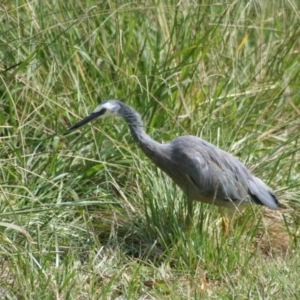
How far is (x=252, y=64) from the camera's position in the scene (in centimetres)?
710

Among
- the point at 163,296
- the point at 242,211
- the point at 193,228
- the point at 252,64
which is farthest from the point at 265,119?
the point at 163,296

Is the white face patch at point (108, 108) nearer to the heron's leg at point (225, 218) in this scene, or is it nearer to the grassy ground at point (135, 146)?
the grassy ground at point (135, 146)

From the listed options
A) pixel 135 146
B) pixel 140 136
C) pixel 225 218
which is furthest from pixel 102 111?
pixel 225 218

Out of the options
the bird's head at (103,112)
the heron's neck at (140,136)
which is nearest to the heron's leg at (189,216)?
the heron's neck at (140,136)

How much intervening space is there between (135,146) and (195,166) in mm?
555

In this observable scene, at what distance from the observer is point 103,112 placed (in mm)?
5598

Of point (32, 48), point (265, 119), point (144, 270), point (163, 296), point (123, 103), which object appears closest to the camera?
point (163, 296)

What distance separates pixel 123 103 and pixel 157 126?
658 mm

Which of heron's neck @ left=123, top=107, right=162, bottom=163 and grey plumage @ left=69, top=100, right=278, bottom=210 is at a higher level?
heron's neck @ left=123, top=107, right=162, bottom=163

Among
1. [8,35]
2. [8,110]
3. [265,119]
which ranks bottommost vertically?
[265,119]

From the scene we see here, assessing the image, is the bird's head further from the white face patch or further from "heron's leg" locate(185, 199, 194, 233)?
"heron's leg" locate(185, 199, 194, 233)

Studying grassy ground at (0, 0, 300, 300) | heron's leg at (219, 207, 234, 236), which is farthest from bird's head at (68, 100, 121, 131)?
heron's leg at (219, 207, 234, 236)

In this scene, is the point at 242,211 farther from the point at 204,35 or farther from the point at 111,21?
the point at 111,21

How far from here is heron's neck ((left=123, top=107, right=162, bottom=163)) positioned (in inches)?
221
